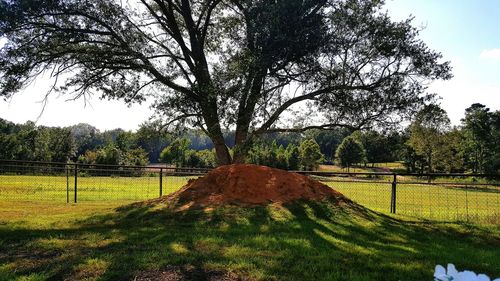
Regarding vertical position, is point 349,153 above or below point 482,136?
below

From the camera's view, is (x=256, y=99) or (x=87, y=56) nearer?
(x=256, y=99)

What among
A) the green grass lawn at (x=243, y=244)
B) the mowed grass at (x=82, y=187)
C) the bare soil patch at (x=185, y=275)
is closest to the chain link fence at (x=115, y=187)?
the mowed grass at (x=82, y=187)

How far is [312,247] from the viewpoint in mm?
6223

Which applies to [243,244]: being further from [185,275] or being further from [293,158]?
[293,158]

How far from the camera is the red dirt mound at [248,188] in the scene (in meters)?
9.65

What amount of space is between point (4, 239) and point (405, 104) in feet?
32.0

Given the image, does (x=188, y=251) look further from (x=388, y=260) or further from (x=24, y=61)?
(x=24, y=61)

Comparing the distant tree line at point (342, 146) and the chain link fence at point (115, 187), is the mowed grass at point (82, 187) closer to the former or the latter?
the chain link fence at point (115, 187)

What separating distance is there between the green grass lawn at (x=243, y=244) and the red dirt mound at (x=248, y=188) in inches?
23.4

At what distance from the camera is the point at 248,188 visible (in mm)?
9984

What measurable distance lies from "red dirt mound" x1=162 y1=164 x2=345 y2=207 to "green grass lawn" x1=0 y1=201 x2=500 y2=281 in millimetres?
594

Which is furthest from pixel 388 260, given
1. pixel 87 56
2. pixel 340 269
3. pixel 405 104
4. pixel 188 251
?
pixel 87 56

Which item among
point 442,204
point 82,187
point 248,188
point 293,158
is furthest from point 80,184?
point 293,158

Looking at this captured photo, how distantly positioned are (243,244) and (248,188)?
12.2ft
